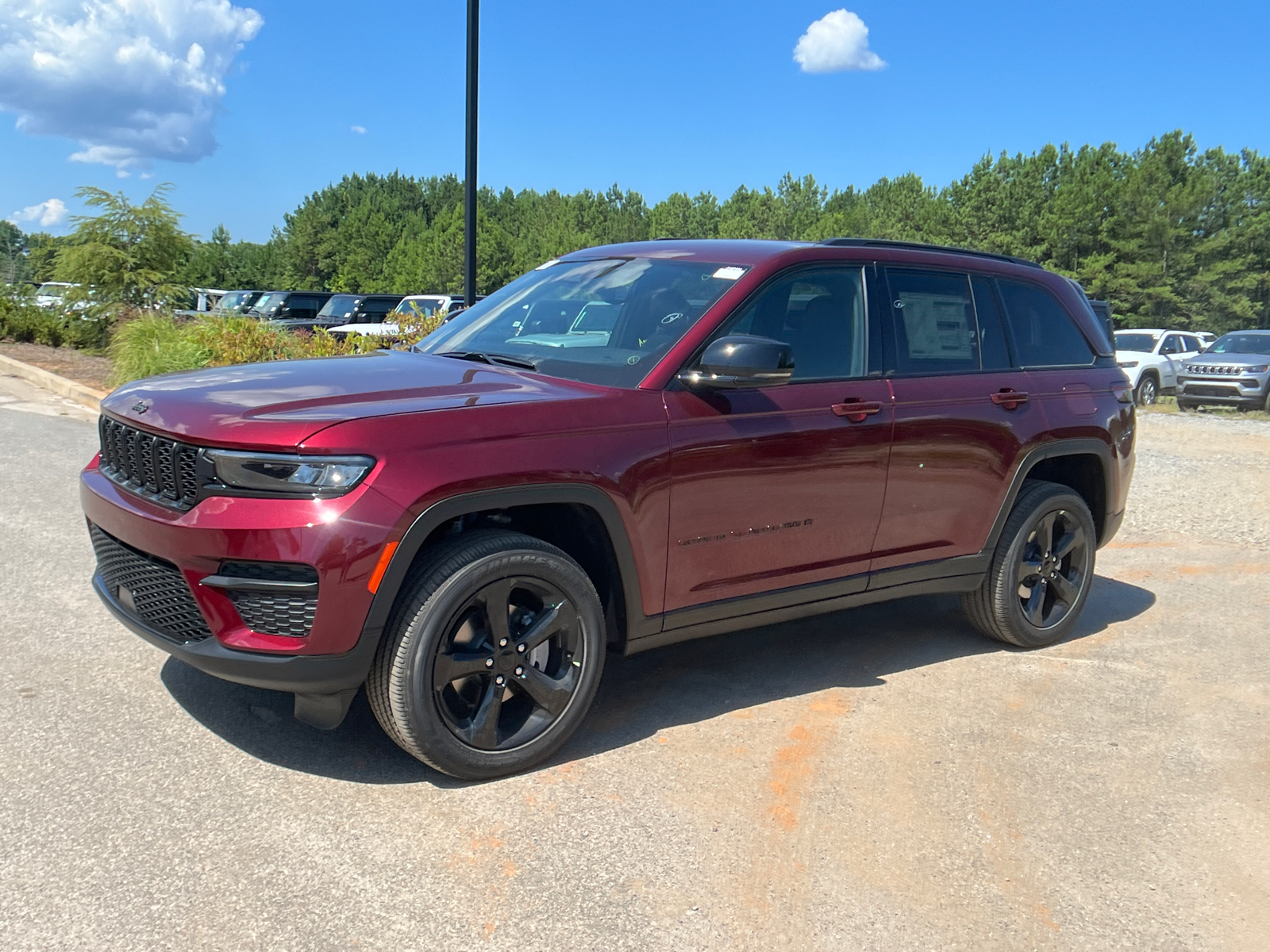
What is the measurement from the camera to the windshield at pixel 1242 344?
70.2ft

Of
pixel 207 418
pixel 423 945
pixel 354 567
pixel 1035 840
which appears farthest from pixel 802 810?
pixel 207 418

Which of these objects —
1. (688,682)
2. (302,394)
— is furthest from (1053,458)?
(302,394)

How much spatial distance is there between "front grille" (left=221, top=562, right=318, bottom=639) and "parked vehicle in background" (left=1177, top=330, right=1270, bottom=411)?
824 inches

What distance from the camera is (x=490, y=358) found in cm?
424

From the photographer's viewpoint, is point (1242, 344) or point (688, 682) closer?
point (688, 682)

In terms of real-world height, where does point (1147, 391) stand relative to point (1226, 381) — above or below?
below

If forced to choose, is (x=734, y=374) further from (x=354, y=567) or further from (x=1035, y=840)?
(x=1035, y=840)

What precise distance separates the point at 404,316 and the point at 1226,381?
605 inches

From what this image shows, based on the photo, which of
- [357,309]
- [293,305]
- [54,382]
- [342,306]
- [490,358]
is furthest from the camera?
[293,305]

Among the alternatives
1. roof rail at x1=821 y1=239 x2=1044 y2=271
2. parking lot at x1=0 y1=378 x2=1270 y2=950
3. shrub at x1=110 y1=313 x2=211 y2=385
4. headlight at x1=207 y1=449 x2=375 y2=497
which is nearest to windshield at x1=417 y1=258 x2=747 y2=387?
roof rail at x1=821 y1=239 x2=1044 y2=271

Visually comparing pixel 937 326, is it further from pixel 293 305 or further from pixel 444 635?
pixel 293 305

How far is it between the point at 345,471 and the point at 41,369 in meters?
15.6

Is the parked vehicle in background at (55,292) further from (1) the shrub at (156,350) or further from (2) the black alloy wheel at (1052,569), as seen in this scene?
(2) the black alloy wheel at (1052,569)

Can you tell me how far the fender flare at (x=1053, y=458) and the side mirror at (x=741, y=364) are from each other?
163 cm
